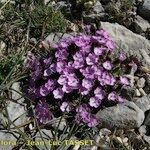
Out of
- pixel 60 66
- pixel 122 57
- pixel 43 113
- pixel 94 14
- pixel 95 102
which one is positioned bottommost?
pixel 43 113

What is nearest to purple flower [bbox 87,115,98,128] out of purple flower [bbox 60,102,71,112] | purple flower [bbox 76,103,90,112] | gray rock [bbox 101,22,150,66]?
purple flower [bbox 76,103,90,112]

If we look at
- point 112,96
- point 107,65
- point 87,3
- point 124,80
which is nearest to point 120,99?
point 112,96

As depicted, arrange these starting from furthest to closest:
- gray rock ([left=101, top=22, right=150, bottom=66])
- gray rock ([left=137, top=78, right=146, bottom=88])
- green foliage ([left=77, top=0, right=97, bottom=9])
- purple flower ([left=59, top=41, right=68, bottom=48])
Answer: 1. green foliage ([left=77, top=0, right=97, bottom=9])
2. gray rock ([left=101, top=22, right=150, bottom=66])
3. gray rock ([left=137, top=78, right=146, bottom=88])
4. purple flower ([left=59, top=41, right=68, bottom=48])

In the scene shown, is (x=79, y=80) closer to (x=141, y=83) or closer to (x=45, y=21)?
(x=141, y=83)

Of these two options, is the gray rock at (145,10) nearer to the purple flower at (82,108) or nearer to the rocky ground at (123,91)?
the rocky ground at (123,91)

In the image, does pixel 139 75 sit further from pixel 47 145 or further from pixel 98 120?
pixel 47 145

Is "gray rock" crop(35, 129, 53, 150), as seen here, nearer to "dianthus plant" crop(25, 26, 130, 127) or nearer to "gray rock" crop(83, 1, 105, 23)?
Answer: "dianthus plant" crop(25, 26, 130, 127)

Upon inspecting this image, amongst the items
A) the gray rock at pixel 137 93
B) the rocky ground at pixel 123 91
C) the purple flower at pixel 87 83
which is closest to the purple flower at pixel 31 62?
the rocky ground at pixel 123 91
